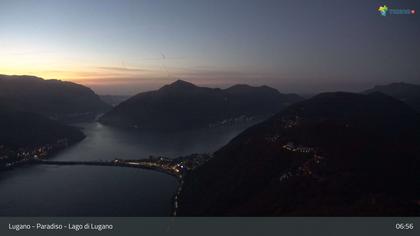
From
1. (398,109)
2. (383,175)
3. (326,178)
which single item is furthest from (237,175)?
(398,109)

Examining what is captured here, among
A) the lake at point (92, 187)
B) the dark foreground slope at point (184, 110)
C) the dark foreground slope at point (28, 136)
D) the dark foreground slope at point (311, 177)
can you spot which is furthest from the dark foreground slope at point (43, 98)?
the dark foreground slope at point (311, 177)

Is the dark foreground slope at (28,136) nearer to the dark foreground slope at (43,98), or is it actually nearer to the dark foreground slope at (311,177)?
the dark foreground slope at (311,177)

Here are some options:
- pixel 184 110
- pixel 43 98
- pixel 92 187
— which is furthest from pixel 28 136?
pixel 43 98

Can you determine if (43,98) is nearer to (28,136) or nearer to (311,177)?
(28,136)

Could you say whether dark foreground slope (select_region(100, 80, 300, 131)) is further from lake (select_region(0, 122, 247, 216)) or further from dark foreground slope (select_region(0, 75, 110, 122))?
lake (select_region(0, 122, 247, 216))

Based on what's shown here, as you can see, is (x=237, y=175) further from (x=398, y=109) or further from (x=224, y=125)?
(x=224, y=125)

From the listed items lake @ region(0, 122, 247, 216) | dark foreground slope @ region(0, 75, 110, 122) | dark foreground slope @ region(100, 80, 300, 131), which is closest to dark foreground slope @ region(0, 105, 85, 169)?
lake @ region(0, 122, 247, 216)

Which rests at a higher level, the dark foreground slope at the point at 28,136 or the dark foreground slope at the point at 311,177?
the dark foreground slope at the point at 311,177
